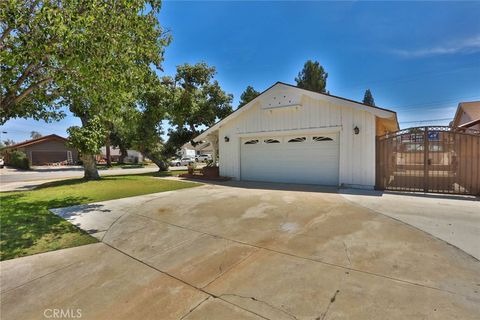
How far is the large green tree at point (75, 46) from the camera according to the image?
4965 millimetres

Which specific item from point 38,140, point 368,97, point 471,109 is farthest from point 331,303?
point 368,97

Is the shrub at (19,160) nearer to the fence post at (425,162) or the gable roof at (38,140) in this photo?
the gable roof at (38,140)

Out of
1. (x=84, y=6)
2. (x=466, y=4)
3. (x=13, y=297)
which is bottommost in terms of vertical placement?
(x=13, y=297)

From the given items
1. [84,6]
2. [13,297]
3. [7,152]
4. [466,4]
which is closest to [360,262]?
[13,297]

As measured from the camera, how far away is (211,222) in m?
5.61

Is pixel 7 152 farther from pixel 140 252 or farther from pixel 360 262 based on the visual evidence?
pixel 360 262

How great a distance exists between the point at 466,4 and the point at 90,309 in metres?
14.9

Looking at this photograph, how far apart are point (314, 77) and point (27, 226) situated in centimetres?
2992

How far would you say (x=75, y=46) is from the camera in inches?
209

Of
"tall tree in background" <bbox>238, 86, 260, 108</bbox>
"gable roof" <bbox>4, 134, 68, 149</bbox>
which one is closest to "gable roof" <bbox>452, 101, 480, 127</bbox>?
"tall tree in background" <bbox>238, 86, 260, 108</bbox>

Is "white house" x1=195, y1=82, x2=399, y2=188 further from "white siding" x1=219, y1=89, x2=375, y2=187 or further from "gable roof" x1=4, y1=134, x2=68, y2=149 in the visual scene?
"gable roof" x1=4, y1=134, x2=68, y2=149

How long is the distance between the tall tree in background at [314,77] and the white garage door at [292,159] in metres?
19.7

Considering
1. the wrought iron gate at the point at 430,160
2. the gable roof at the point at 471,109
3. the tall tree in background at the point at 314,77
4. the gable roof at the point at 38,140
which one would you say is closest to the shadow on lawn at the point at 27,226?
the wrought iron gate at the point at 430,160

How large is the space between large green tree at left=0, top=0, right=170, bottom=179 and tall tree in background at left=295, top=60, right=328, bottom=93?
23.7m
